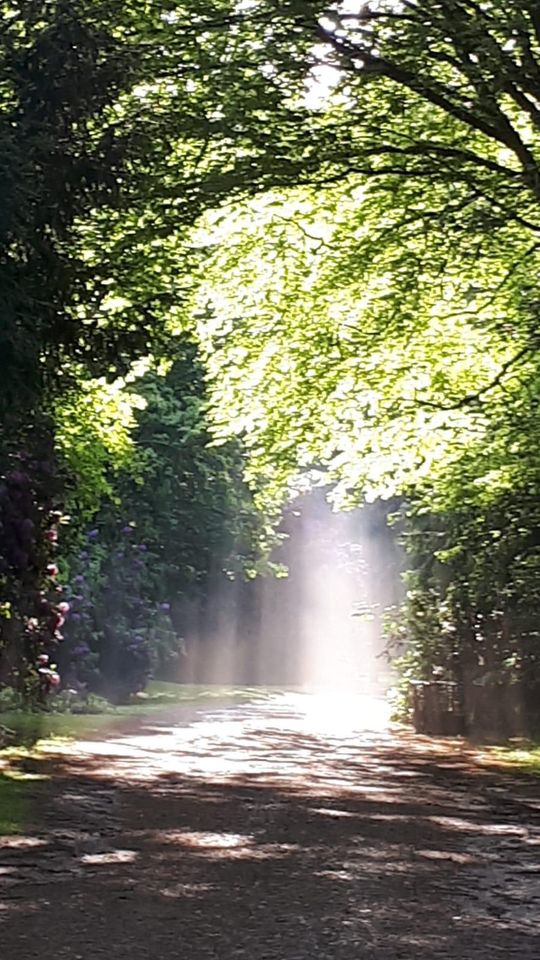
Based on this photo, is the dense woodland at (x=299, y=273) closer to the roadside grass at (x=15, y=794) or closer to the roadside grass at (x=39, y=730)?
the roadside grass at (x=39, y=730)

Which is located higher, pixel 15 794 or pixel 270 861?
pixel 15 794

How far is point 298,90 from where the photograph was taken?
14352 mm

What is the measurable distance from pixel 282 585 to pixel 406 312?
36601 mm

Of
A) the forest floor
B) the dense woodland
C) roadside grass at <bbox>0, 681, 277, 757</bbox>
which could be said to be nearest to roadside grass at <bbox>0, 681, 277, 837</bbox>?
roadside grass at <bbox>0, 681, 277, 757</bbox>

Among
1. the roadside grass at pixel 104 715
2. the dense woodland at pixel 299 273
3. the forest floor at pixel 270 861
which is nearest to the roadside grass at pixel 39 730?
the roadside grass at pixel 104 715

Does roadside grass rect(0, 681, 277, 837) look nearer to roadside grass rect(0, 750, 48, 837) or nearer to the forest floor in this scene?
roadside grass rect(0, 750, 48, 837)

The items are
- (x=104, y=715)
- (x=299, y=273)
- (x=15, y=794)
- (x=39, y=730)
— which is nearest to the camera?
(x=15, y=794)

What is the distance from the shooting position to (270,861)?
9086 millimetres

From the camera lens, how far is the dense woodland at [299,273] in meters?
10.8

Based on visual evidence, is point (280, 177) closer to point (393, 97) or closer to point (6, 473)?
point (393, 97)

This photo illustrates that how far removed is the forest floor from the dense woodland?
3.02m

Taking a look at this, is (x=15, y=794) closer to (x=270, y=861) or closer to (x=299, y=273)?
(x=270, y=861)

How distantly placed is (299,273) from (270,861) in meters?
10.5

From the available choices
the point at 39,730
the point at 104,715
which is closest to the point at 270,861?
the point at 39,730
